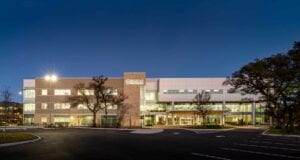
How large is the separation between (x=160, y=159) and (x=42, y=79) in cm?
→ 7200

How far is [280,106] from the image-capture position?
43.5m

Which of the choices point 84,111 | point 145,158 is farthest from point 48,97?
point 145,158

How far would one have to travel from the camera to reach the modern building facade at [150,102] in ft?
260

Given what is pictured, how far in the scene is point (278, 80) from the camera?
4097cm

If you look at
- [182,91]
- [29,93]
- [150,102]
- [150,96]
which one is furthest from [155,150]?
[29,93]

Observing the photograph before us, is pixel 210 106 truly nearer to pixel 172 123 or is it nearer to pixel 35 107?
pixel 172 123

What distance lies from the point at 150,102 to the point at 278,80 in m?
45.2

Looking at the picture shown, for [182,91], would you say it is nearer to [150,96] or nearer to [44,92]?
[150,96]

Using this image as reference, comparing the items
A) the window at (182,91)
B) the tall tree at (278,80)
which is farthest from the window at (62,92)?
the tall tree at (278,80)

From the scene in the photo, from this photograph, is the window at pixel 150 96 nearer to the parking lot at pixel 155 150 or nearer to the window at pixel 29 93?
the window at pixel 29 93

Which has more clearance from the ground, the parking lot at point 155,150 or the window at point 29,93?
the window at point 29,93

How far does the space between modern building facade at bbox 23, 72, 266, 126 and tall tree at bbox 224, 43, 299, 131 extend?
3568cm

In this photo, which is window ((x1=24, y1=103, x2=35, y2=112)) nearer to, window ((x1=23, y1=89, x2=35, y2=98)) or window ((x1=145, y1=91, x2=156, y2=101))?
window ((x1=23, y1=89, x2=35, y2=98))

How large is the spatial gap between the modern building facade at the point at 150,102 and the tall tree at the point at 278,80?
35.7m
